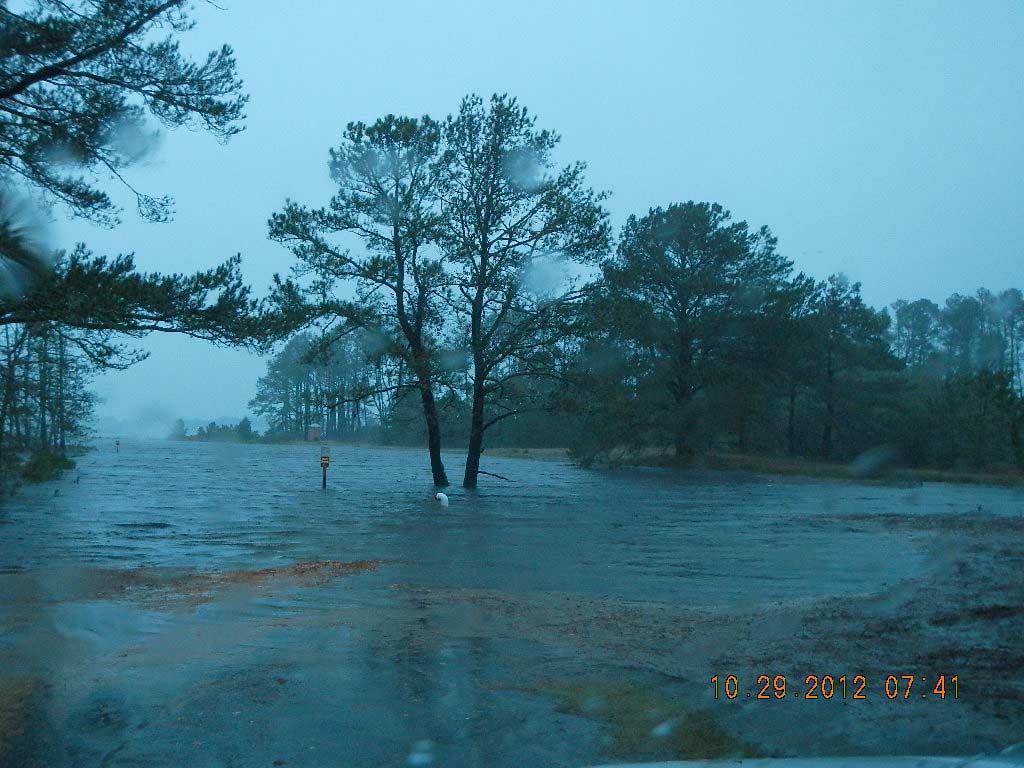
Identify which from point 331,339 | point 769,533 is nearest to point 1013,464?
point 769,533

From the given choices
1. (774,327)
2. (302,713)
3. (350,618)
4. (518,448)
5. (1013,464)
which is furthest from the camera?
(518,448)

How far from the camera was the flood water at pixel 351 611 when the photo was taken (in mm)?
5367

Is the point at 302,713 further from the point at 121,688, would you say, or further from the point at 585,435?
the point at 585,435

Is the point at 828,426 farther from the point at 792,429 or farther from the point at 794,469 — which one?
the point at 792,429

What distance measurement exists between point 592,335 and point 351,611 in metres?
19.7

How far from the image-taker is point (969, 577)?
10.3 metres

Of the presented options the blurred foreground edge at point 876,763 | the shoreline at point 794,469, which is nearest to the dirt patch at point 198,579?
the blurred foreground edge at point 876,763

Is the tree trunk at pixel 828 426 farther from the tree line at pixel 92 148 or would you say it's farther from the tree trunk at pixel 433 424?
the tree line at pixel 92 148

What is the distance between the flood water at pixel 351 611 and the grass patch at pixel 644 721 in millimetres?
137

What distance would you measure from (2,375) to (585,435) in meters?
30.7
